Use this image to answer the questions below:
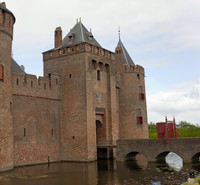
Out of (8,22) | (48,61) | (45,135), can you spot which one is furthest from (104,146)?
(8,22)

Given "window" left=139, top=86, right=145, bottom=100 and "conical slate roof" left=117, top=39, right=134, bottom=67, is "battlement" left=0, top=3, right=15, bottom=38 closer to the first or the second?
"conical slate roof" left=117, top=39, right=134, bottom=67

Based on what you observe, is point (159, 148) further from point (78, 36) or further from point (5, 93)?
point (78, 36)

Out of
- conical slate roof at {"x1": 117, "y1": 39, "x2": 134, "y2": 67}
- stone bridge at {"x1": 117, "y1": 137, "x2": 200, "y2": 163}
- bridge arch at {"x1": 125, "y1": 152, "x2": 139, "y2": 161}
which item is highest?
conical slate roof at {"x1": 117, "y1": 39, "x2": 134, "y2": 67}

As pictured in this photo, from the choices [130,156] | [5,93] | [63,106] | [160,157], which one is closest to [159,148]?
[160,157]

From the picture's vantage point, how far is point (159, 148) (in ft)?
62.4

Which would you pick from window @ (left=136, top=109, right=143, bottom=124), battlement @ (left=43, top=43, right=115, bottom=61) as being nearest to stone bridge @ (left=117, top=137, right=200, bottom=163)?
window @ (left=136, top=109, right=143, bottom=124)

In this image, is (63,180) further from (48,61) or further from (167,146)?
(48,61)

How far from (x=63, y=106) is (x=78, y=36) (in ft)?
19.3

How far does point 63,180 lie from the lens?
42.5 ft

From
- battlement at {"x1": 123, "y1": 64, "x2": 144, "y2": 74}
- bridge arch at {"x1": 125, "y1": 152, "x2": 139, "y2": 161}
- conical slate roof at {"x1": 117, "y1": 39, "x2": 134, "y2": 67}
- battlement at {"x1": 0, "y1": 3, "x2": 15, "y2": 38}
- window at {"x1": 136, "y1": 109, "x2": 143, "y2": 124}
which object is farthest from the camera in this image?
conical slate roof at {"x1": 117, "y1": 39, "x2": 134, "y2": 67}

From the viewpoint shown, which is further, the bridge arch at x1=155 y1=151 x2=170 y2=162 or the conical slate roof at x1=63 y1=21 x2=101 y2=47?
the conical slate roof at x1=63 y1=21 x2=101 y2=47

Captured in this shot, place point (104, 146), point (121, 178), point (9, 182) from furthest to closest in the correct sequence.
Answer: point (104, 146)
point (121, 178)
point (9, 182)

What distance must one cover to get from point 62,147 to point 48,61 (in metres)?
7.17

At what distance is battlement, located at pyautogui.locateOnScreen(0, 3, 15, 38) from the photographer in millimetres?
16078
